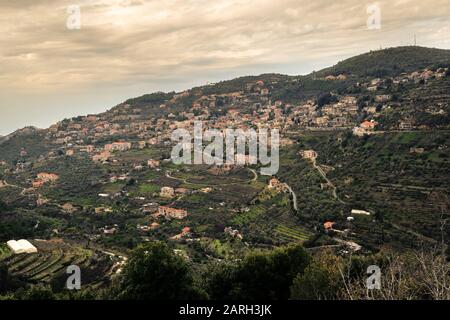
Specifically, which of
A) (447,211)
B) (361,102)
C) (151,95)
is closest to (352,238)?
(447,211)

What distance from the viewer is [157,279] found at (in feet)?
52.3

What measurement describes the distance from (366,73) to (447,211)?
227ft

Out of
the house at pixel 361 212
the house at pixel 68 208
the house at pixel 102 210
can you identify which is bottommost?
the house at pixel 68 208

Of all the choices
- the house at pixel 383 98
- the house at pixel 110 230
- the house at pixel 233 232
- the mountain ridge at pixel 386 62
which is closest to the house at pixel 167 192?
the house at pixel 110 230

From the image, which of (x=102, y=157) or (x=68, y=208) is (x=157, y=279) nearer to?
(x=68, y=208)

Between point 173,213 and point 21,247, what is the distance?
14967 mm

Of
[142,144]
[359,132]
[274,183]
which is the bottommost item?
[274,183]

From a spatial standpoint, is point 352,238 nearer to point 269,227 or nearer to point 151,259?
point 269,227

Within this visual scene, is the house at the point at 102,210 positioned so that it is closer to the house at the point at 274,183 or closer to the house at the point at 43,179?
the house at the point at 274,183

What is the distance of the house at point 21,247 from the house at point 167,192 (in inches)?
752

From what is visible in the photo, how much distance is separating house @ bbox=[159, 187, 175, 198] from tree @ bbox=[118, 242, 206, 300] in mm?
31271

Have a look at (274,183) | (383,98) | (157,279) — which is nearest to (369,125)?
(274,183)

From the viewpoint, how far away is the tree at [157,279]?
15633 millimetres
